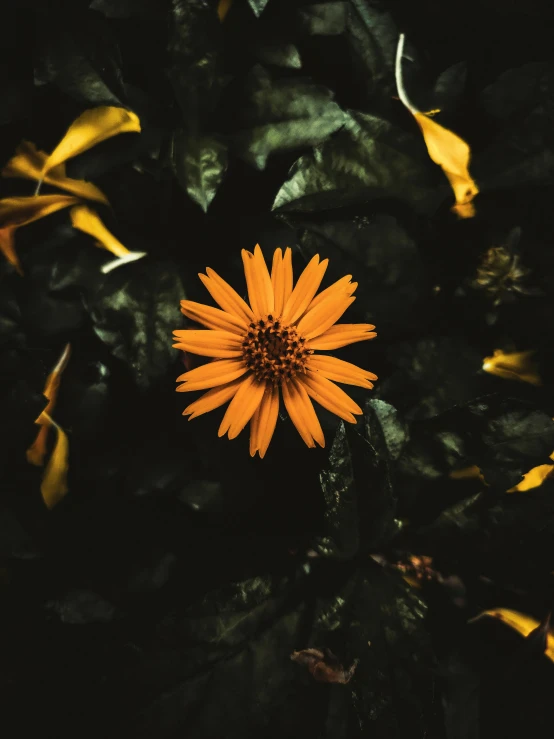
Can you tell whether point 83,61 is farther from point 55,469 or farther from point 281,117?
point 55,469

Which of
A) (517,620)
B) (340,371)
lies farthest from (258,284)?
(517,620)

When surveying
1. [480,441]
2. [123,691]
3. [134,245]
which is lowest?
[123,691]

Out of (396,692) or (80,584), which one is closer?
(396,692)

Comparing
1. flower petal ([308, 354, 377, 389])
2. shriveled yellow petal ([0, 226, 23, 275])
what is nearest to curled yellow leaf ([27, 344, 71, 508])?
shriveled yellow petal ([0, 226, 23, 275])

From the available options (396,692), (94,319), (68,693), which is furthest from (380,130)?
(68,693)

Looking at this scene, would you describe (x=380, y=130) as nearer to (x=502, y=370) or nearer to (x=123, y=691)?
(x=502, y=370)

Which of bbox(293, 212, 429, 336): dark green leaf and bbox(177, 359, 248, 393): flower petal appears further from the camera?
bbox(293, 212, 429, 336): dark green leaf

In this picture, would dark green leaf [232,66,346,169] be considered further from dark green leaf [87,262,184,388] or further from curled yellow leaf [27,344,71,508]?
curled yellow leaf [27,344,71,508]
